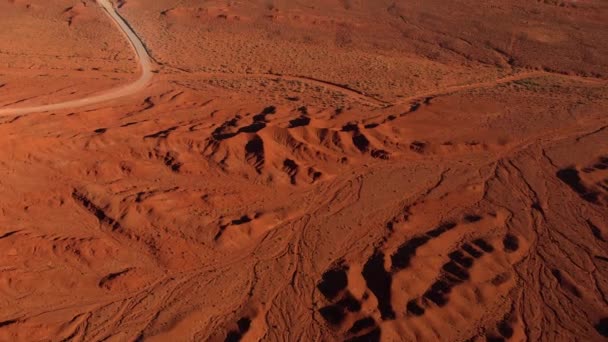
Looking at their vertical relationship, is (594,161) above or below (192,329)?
above

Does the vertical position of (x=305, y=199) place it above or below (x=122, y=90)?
below

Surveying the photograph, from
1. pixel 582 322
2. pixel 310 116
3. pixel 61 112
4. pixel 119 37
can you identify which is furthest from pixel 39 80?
pixel 582 322

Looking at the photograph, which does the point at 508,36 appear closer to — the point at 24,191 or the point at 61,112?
the point at 61,112

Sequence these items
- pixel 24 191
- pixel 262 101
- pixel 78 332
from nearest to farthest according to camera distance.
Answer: pixel 78 332
pixel 24 191
pixel 262 101

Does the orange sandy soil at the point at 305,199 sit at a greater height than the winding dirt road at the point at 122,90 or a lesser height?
lesser

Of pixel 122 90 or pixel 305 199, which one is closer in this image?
pixel 305 199

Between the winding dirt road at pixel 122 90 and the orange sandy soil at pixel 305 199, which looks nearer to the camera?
the orange sandy soil at pixel 305 199

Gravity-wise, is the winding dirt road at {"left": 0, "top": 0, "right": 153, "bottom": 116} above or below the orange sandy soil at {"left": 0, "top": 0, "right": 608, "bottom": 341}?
above

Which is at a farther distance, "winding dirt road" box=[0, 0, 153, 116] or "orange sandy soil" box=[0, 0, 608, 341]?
"winding dirt road" box=[0, 0, 153, 116]
